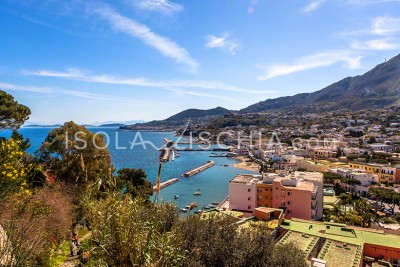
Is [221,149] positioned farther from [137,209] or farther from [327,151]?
[137,209]

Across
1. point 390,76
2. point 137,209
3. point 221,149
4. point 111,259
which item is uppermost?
point 390,76

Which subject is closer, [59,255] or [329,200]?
[59,255]

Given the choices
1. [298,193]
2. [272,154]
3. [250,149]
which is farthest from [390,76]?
[298,193]

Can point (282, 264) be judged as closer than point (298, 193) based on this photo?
Yes

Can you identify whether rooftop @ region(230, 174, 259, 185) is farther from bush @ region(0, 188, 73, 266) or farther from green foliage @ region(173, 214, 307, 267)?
green foliage @ region(173, 214, 307, 267)

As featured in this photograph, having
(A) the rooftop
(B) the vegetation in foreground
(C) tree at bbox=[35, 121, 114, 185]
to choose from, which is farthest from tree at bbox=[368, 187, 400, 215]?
(C) tree at bbox=[35, 121, 114, 185]

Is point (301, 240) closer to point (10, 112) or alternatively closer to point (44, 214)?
point (44, 214)

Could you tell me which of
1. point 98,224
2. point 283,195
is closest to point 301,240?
point 283,195
